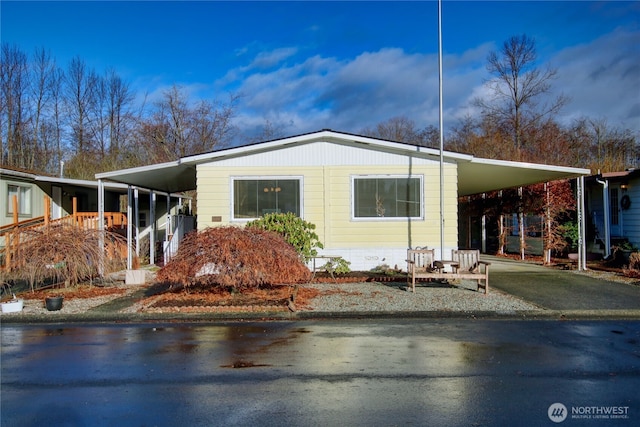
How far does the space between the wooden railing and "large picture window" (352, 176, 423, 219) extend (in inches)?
281

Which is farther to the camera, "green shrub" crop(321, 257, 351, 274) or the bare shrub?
"green shrub" crop(321, 257, 351, 274)

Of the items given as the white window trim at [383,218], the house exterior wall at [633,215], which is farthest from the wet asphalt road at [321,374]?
the house exterior wall at [633,215]

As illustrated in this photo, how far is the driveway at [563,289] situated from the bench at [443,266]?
87 centimetres

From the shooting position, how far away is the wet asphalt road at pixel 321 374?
4402 mm

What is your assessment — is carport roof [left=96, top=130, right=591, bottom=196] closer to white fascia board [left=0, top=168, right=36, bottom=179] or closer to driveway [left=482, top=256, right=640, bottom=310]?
driveway [left=482, top=256, right=640, bottom=310]

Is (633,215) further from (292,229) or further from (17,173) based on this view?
(17,173)

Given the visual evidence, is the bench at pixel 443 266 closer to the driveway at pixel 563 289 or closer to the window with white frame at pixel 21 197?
the driveway at pixel 563 289

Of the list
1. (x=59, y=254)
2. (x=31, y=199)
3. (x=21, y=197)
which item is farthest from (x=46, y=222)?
(x=31, y=199)

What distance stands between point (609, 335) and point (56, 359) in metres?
7.76

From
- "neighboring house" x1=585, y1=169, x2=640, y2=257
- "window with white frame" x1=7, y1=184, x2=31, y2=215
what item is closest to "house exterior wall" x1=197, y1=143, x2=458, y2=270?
"neighboring house" x1=585, y1=169, x2=640, y2=257

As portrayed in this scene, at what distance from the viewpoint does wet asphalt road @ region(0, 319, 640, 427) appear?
173 inches

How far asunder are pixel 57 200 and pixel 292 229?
38.1 feet

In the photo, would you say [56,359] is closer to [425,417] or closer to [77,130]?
[425,417]

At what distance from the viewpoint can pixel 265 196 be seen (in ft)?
45.6
